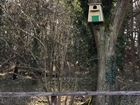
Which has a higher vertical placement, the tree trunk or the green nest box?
the green nest box

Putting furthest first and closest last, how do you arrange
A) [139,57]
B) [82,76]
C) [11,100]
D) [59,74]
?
1. [139,57]
2. [11,100]
3. [82,76]
4. [59,74]

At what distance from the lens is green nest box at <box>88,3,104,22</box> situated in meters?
6.41

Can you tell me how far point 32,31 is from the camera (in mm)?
6496

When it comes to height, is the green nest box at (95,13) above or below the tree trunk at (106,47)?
above

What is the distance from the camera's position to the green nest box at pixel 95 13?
6405mm

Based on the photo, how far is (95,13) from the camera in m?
6.47

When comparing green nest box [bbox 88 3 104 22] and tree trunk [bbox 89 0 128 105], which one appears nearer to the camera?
green nest box [bbox 88 3 104 22]

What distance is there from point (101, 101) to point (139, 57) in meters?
6.26

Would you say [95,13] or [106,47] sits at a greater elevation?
[95,13]

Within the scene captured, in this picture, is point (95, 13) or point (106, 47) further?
point (106, 47)

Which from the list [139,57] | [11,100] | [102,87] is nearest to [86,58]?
[102,87]

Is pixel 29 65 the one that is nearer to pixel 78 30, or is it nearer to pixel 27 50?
pixel 27 50

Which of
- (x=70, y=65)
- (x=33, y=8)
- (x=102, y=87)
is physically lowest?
(x=102, y=87)

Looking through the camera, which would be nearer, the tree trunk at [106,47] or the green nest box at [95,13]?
the green nest box at [95,13]
